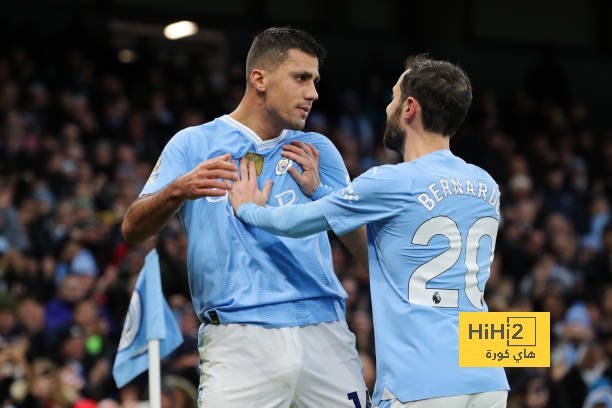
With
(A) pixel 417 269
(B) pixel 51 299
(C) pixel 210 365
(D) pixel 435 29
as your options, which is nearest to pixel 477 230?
(A) pixel 417 269

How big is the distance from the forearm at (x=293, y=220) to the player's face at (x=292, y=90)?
1.99 ft

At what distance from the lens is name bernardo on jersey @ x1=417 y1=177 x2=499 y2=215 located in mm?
3756

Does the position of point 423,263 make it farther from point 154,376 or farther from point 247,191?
point 154,376

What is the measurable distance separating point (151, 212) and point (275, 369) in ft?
2.86

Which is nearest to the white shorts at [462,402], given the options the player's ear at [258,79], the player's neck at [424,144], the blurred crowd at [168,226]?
the player's neck at [424,144]

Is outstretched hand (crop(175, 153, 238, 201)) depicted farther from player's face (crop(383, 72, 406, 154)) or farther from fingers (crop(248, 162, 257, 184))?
player's face (crop(383, 72, 406, 154))

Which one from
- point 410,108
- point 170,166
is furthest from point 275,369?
point 410,108

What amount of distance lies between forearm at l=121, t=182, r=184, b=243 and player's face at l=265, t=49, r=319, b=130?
2.34ft

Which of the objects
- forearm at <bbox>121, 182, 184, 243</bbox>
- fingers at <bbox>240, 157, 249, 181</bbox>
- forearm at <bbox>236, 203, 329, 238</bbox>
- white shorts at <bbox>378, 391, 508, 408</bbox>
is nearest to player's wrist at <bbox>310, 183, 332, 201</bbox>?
fingers at <bbox>240, 157, 249, 181</bbox>

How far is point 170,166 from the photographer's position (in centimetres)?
432

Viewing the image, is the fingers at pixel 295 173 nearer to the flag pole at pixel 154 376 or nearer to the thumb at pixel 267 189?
the thumb at pixel 267 189

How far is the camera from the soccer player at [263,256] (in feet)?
13.6

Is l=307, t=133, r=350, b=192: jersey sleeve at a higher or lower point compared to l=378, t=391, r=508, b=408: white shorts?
higher

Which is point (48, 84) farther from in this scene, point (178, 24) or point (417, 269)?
point (417, 269)
